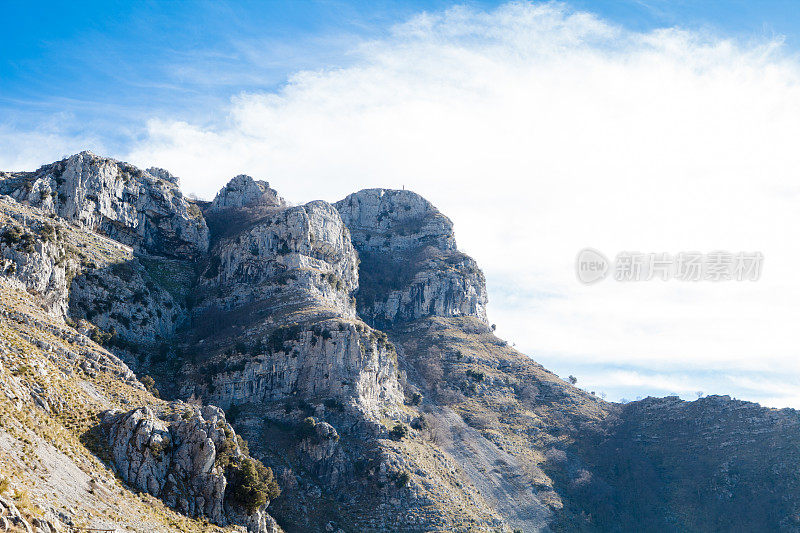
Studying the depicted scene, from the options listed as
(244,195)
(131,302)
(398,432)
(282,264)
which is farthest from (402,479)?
(244,195)

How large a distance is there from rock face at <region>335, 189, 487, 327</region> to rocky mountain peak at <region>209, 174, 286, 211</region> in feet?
104

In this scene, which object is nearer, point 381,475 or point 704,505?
point 381,475

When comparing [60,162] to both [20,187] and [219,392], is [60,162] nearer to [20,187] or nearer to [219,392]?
[20,187]

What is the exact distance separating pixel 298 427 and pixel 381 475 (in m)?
14.1

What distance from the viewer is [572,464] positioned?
11731 cm

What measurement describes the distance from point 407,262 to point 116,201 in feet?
262

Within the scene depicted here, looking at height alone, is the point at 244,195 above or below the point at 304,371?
above

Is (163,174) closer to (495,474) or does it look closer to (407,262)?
(407,262)

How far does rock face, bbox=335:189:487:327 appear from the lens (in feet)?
533

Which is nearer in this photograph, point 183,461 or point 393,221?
point 183,461

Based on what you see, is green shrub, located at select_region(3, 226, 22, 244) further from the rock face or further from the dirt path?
the rock face

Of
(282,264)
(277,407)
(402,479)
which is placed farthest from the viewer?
(282,264)

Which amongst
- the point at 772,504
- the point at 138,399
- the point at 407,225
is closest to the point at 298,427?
the point at 138,399

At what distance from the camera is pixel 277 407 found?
324ft
